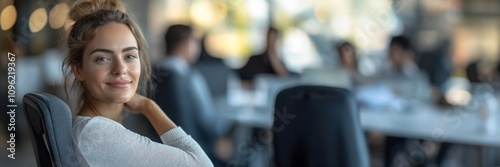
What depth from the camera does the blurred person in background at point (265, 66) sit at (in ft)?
13.7

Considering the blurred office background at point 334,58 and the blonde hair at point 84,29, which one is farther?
the blurred office background at point 334,58

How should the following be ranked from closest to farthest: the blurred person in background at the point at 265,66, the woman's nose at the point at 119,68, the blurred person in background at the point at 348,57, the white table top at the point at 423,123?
the woman's nose at the point at 119,68 → the white table top at the point at 423,123 → the blurred person in background at the point at 348,57 → the blurred person in background at the point at 265,66

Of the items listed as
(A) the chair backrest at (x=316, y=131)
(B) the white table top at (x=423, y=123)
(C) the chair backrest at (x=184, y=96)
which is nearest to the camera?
(A) the chair backrest at (x=316, y=131)

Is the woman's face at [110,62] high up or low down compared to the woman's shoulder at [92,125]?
up

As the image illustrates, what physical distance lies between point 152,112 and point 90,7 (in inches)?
6.7


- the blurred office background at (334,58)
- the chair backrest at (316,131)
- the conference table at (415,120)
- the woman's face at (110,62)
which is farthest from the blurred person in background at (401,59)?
the woman's face at (110,62)

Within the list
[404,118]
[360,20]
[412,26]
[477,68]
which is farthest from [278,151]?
[412,26]

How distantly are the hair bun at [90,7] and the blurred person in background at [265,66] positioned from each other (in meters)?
3.02

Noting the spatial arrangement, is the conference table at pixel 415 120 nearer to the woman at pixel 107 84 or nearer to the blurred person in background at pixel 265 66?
the blurred person in background at pixel 265 66

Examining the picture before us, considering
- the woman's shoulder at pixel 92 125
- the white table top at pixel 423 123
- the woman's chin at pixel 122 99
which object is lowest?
the white table top at pixel 423 123

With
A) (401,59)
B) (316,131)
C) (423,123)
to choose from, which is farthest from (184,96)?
(401,59)

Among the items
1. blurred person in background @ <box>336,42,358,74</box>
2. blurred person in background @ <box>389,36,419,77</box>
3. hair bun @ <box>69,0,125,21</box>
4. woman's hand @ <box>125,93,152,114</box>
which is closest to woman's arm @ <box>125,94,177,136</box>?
woman's hand @ <box>125,93,152,114</box>

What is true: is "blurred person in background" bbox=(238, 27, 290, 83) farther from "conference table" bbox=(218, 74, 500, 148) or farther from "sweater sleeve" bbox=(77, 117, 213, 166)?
"sweater sleeve" bbox=(77, 117, 213, 166)

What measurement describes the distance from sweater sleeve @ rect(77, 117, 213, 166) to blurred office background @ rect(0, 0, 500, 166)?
0.27 ft
